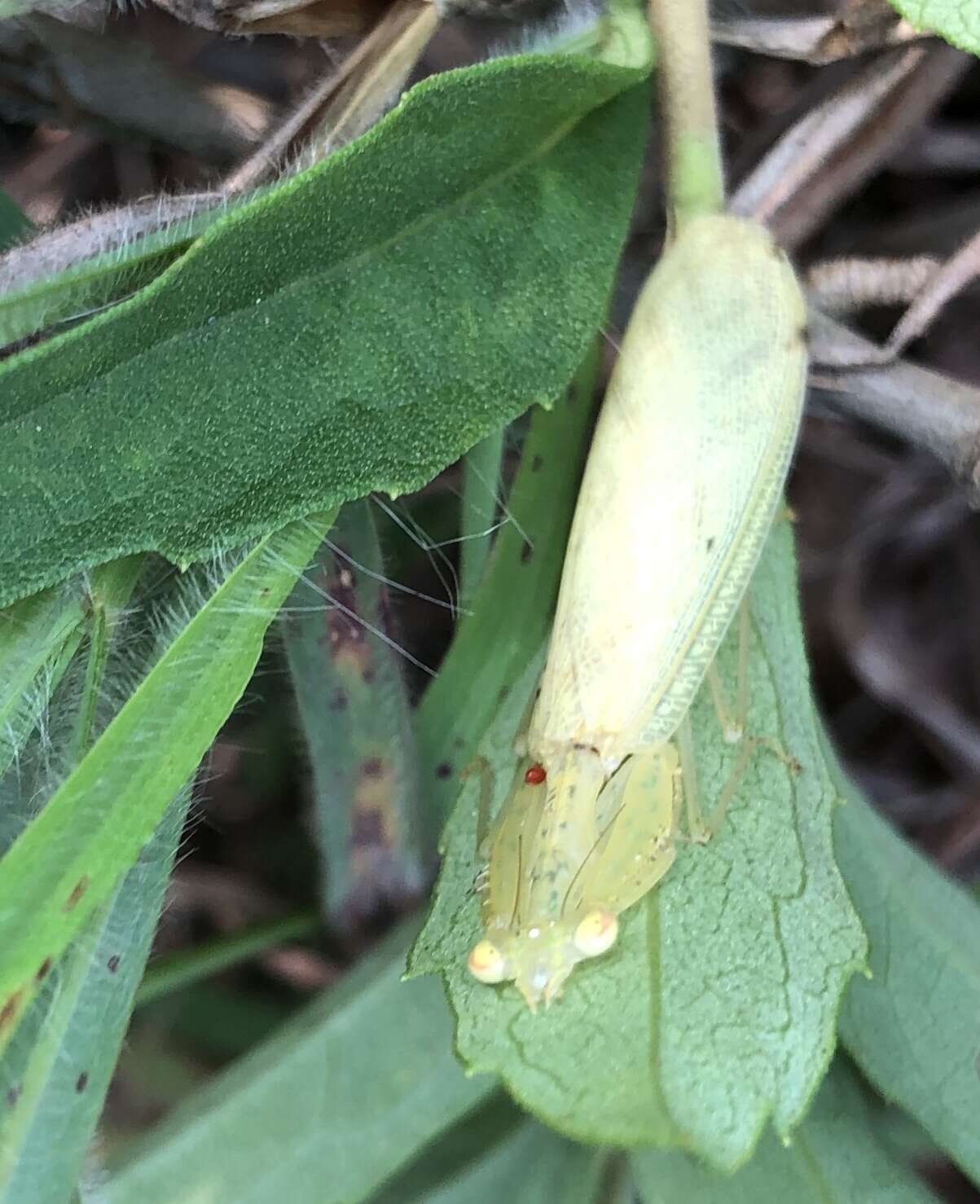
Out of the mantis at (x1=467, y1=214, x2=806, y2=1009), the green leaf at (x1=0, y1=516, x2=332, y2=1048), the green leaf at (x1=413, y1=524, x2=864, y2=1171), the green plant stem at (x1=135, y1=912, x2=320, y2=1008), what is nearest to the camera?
the green leaf at (x1=0, y1=516, x2=332, y2=1048)

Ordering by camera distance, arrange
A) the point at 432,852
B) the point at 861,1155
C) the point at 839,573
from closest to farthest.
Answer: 1. the point at 861,1155
2. the point at 432,852
3. the point at 839,573

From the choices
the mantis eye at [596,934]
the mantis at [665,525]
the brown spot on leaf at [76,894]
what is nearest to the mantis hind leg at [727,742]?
the mantis at [665,525]

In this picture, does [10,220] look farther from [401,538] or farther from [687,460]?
[687,460]

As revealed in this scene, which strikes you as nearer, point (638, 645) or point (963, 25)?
point (963, 25)

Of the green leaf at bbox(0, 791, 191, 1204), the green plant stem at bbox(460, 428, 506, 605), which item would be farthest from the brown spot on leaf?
the green plant stem at bbox(460, 428, 506, 605)

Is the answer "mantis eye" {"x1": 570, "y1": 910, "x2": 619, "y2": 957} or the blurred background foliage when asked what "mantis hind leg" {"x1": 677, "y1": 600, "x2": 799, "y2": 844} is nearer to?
"mantis eye" {"x1": 570, "y1": 910, "x2": 619, "y2": 957}

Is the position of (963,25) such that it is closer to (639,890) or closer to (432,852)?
(639,890)

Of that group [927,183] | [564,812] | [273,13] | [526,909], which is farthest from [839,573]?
[273,13]
